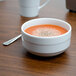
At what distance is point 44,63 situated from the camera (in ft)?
1.86

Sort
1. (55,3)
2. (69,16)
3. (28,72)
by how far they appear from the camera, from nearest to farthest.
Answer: (28,72) < (69,16) < (55,3)

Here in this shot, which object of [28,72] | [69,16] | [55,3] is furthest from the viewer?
[55,3]

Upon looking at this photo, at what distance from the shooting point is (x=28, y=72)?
1.74ft

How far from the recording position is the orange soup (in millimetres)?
587

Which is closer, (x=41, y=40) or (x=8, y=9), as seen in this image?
(x=41, y=40)

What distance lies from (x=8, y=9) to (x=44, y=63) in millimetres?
529

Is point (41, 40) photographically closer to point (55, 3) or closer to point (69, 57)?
point (69, 57)

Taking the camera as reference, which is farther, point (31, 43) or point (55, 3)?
point (55, 3)

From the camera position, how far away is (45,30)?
24.2 inches

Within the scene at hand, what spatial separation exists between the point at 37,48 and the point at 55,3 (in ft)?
2.00

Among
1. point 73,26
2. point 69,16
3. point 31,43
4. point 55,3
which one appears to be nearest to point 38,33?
point 31,43

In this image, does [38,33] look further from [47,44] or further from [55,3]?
Answer: [55,3]

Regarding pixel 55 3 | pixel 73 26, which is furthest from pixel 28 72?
pixel 55 3

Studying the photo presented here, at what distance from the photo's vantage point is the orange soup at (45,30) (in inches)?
23.1
